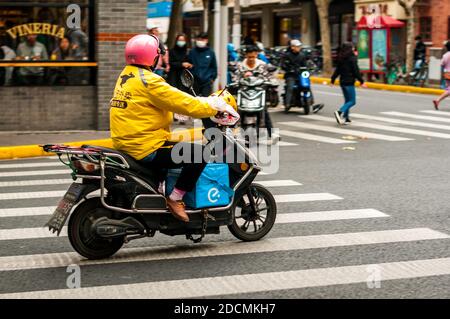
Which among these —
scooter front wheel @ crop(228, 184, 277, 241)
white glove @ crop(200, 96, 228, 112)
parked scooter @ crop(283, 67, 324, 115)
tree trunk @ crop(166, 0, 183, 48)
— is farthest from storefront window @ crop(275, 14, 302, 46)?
white glove @ crop(200, 96, 228, 112)

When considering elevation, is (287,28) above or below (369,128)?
above

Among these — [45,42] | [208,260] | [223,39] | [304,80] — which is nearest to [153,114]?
[208,260]

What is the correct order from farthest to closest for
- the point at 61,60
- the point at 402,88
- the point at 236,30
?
1. the point at 236,30
2. the point at 402,88
3. the point at 61,60

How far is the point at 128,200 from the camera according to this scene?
664cm

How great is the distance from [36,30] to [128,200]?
984cm

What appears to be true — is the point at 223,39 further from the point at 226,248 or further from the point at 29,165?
the point at 226,248

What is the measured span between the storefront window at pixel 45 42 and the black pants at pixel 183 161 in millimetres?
9637

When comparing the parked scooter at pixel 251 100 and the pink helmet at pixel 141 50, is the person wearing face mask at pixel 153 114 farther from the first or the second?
the parked scooter at pixel 251 100

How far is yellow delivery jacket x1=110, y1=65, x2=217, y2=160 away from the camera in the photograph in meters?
6.50

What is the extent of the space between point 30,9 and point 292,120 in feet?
22.4

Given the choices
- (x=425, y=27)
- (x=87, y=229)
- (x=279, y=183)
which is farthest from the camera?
(x=425, y=27)

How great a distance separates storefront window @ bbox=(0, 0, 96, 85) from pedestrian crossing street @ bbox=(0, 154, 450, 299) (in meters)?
6.87

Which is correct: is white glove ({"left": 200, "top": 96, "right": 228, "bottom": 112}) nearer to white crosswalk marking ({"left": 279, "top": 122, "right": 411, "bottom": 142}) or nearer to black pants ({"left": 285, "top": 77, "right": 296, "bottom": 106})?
white crosswalk marking ({"left": 279, "top": 122, "right": 411, "bottom": 142})

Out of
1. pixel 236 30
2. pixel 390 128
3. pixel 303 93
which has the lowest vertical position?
pixel 390 128
